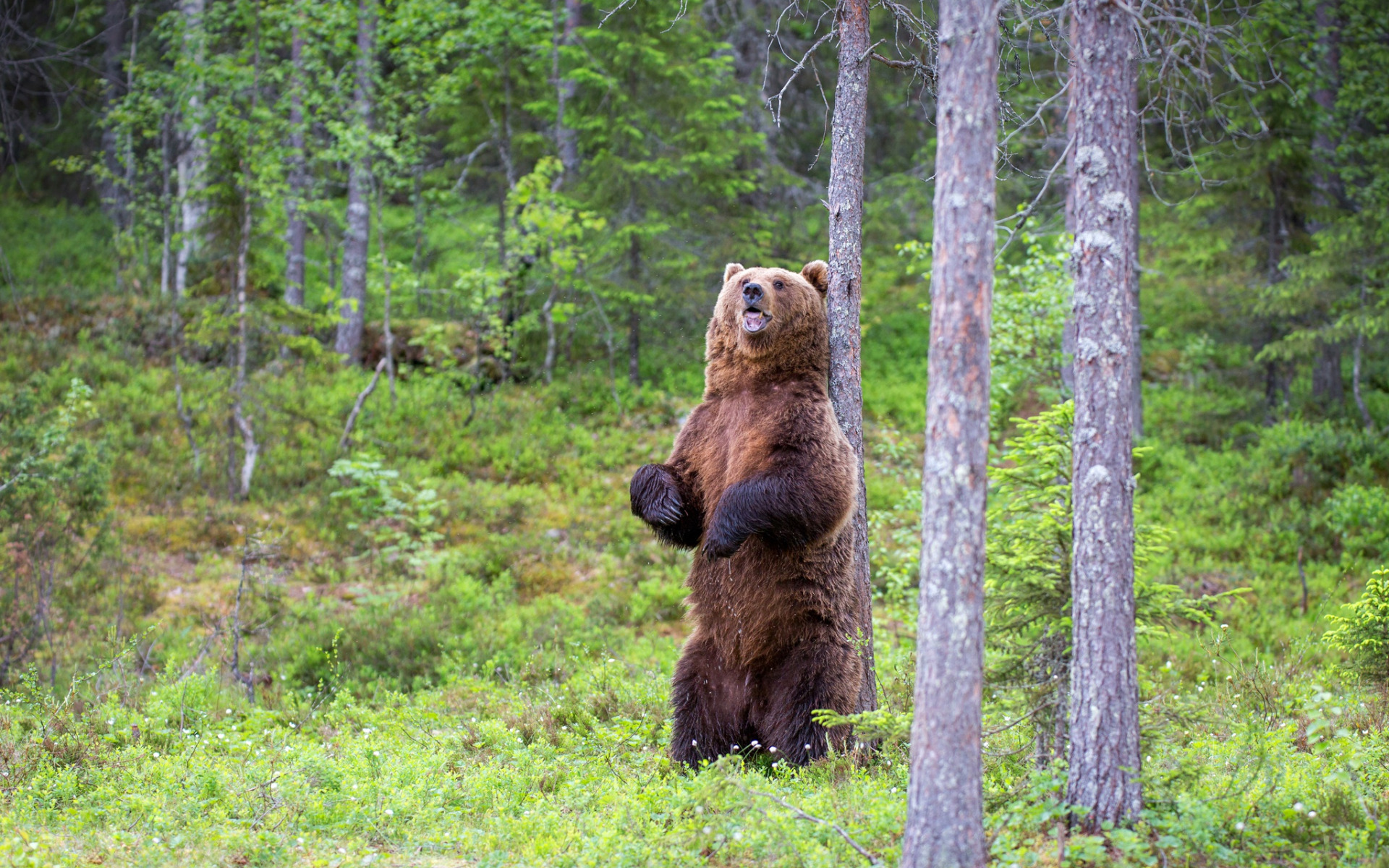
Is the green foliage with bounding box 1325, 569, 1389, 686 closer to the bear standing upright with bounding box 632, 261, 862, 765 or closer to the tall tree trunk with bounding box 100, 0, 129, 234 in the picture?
the bear standing upright with bounding box 632, 261, 862, 765

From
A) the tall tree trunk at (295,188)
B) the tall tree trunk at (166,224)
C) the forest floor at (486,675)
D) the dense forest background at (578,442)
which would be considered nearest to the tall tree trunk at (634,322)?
the dense forest background at (578,442)

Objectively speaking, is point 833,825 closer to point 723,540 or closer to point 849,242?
point 723,540

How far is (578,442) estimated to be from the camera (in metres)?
15.2

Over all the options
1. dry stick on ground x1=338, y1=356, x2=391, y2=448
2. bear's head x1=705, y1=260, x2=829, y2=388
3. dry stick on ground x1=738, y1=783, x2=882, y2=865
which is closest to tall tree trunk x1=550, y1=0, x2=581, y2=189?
dry stick on ground x1=338, y1=356, x2=391, y2=448

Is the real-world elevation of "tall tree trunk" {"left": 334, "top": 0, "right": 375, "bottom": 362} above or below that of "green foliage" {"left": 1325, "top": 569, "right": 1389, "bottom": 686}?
above

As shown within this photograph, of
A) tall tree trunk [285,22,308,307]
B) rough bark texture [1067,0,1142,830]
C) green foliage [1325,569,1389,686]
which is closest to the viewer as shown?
rough bark texture [1067,0,1142,830]

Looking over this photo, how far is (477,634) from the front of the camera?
9.78 m

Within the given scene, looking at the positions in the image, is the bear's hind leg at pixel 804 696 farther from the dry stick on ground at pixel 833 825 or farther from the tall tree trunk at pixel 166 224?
the tall tree trunk at pixel 166 224

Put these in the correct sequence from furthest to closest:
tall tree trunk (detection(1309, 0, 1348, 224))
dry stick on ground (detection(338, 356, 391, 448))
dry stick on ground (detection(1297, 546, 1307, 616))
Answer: tall tree trunk (detection(1309, 0, 1348, 224)) → dry stick on ground (detection(338, 356, 391, 448)) → dry stick on ground (detection(1297, 546, 1307, 616))

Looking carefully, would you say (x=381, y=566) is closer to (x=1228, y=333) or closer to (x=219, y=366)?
(x=219, y=366)

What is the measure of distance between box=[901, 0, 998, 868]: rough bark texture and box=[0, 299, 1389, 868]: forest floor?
1.57 ft

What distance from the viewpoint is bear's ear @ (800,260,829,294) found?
6.52 metres

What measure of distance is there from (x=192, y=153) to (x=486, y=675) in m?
14.9

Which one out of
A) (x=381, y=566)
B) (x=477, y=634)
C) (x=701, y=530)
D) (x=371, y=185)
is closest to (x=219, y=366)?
(x=371, y=185)
